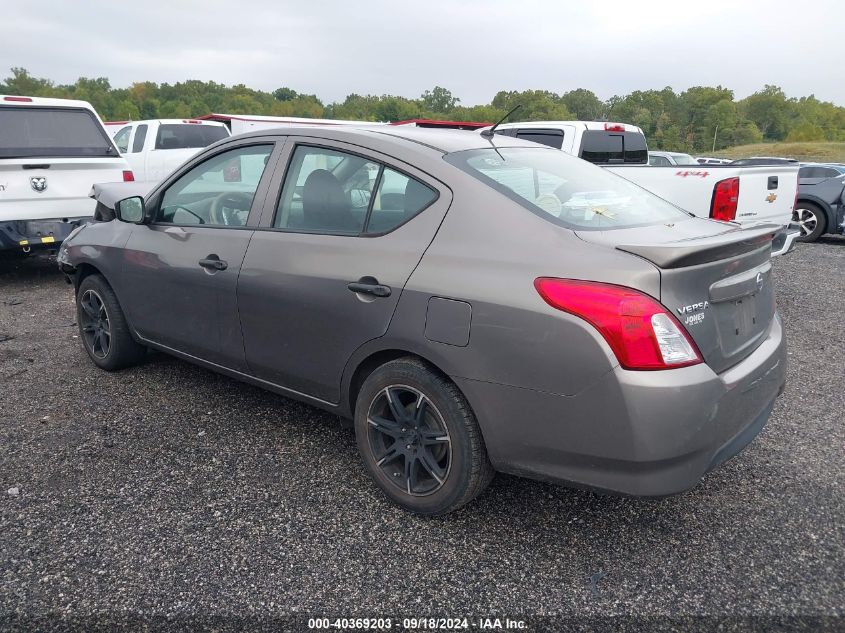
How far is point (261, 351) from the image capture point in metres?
3.32

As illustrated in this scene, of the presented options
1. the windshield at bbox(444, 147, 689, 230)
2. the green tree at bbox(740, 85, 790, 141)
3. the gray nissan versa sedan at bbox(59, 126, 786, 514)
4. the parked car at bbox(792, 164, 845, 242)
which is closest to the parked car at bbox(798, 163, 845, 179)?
the parked car at bbox(792, 164, 845, 242)

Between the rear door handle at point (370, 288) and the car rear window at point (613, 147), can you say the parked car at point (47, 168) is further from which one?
the car rear window at point (613, 147)

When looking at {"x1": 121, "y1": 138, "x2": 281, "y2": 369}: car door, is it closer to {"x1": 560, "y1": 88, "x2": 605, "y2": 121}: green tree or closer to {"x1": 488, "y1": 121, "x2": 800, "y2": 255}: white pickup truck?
{"x1": 488, "y1": 121, "x2": 800, "y2": 255}: white pickup truck

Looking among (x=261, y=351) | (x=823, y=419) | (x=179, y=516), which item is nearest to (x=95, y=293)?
(x=261, y=351)

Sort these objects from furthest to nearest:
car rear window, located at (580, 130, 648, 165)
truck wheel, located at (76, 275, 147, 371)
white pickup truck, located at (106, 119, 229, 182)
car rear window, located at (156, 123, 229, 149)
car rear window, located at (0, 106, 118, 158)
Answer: car rear window, located at (156, 123, 229, 149) → white pickup truck, located at (106, 119, 229, 182) → car rear window, located at (580, 130, 648, 165) → car rear window, located at (0, 106, 118, 158) → truck wheel, located at (76, 275, 147, 371)

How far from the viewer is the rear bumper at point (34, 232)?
6641mm

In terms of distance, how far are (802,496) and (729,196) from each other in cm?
381

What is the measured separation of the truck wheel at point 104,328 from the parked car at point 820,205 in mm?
11531

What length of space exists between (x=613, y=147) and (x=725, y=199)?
9.32 feet

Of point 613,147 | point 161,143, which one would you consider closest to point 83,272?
point 613,147

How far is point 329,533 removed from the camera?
2727mm

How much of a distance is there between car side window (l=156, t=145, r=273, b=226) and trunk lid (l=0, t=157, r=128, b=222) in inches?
150

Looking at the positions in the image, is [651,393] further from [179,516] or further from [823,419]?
[823,419]

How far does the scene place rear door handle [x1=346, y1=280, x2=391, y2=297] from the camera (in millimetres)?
2713
